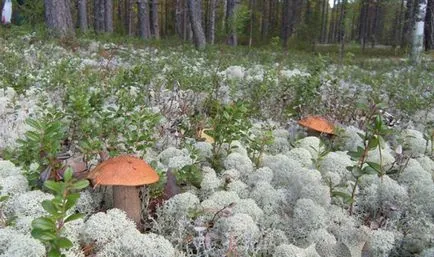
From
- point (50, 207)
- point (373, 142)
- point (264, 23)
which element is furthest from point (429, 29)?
point (264, 23)

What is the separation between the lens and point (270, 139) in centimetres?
297

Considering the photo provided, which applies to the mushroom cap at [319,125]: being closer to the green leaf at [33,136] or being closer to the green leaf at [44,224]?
the green leaf at [33,136]

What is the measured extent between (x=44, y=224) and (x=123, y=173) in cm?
57

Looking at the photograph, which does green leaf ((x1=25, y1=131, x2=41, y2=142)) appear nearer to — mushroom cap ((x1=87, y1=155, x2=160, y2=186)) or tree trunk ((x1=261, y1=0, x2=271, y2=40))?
mushroom cap ((x1=87, y1=155, x2=160, y2=186))

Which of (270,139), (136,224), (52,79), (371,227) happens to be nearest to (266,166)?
(270,139)

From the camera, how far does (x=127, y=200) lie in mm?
2262

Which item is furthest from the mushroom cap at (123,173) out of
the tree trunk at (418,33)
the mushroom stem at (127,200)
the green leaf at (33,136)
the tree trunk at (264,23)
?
the tree trunk at (264,23)

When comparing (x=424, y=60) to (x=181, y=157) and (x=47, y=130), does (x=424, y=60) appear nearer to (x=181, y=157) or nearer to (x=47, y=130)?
(x=181, y=157)

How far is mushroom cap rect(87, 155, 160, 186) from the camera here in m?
2.05

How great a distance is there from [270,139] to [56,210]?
66.3 inches

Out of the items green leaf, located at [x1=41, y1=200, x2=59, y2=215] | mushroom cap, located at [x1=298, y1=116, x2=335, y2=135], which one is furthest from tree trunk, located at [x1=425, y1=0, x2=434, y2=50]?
green leaf, located at [x1=41, y1=200, x2=59, y2=215]

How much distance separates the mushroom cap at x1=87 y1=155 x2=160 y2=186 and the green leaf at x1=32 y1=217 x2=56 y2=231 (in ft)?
1.56

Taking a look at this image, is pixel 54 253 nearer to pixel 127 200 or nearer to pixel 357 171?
pixel 127 200

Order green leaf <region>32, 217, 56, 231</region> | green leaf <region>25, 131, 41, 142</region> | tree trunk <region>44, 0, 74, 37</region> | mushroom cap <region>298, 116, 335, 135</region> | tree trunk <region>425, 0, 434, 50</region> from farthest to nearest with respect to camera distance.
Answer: tree trunk <region>425, 0, 434, 50</region>, tree trunk <region>44, 0, 74, 37</region>, mushroom cap <region>298, 116, 335, 135</region>, green leaf <region>25, 131, 41, 142</region>, green leaf <region>32, 217, 56, 231</region>
